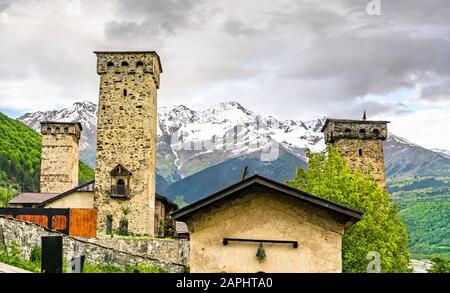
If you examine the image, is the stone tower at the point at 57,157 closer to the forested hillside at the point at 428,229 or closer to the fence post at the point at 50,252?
the forested hillside at the point at 428,229

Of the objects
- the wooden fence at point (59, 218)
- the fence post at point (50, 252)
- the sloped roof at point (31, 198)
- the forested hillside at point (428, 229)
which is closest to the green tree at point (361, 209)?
the wooden fence at point (59, 218)

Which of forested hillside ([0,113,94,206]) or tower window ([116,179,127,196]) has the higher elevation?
forested hillside ([0,113,94,206])

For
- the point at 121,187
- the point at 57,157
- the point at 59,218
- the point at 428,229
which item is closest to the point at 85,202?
the point at 121,187

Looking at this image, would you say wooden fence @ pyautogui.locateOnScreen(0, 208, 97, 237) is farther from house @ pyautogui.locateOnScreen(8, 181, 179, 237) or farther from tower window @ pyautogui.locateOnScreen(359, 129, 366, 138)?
tower window @ pyautogui.locateOnScreen(359, 129, 366, 138)

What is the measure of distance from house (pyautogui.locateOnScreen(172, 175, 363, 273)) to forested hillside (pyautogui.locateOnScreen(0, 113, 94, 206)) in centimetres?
5865

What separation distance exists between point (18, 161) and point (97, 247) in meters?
71.1

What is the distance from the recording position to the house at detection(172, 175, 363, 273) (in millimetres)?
12648

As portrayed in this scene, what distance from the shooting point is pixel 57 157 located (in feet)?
195

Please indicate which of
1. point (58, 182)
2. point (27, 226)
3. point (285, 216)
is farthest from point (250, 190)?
point (58, 182)

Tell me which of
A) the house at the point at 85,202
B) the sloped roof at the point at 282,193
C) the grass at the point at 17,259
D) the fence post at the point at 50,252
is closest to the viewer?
the fence post at the point at 50,252

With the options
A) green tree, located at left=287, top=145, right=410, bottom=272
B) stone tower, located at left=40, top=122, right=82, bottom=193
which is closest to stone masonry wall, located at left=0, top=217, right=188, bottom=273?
green tree, located at left=287, top=145, right=410, bottom=272

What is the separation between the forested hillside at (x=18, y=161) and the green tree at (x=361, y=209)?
45.2 metres

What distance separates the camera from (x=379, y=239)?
29297mm

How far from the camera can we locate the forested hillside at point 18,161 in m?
80.9
